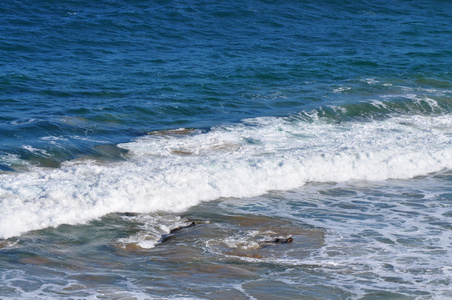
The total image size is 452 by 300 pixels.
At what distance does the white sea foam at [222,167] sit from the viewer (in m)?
8.51

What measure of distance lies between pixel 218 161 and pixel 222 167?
0.31 m

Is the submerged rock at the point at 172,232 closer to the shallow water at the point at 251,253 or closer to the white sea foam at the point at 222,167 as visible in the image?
the shallow water at the point at 251,253

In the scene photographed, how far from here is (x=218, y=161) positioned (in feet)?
34.5

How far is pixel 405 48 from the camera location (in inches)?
872

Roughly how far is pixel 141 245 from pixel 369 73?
13.0 m

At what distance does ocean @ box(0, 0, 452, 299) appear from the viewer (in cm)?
644

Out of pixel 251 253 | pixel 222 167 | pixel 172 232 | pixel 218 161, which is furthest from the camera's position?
pixel 218 161

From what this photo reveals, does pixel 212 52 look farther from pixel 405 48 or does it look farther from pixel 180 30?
pixel 405 48

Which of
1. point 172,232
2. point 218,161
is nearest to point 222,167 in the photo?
point 218,161

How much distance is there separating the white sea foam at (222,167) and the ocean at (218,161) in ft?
0.12

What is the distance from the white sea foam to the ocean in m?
0.04

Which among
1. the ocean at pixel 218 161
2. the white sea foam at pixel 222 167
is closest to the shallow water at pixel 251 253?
the ocean at pixel 218 161

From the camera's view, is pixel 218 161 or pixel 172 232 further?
pixel 218 161

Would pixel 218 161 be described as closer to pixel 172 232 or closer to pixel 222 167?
pixel 222 167
